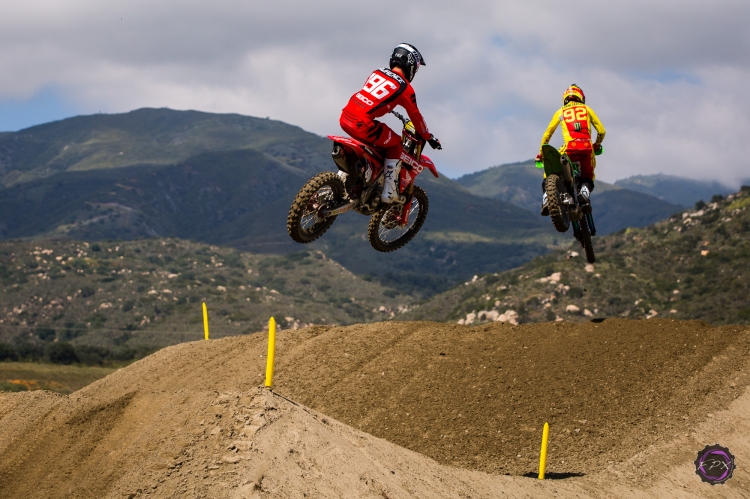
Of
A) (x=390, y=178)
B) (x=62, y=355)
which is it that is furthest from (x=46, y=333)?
(x=390, y=178)

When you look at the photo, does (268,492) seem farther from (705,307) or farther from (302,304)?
(302,304)

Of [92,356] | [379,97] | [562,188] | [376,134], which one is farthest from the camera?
[92,356]

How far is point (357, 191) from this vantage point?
14.7 meters

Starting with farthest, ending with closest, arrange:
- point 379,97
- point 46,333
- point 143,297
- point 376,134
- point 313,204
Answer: point 143,297 → point 46,333 → point 376,134 → point 313,204 → point 379,97

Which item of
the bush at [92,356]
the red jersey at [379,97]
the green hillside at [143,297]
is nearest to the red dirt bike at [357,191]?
the red jersey at [379,97]

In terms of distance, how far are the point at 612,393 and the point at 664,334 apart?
3.02m

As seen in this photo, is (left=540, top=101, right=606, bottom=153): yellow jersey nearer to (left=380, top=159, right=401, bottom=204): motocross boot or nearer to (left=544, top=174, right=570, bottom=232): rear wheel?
(left=544, top=174, right=570, bottom=232): rear wheel

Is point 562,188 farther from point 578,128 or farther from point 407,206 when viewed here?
point 407,206

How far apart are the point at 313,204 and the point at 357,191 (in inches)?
39.8

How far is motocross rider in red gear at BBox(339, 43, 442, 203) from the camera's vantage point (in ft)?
45.8

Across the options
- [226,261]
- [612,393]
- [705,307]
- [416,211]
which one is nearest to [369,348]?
[416,211]

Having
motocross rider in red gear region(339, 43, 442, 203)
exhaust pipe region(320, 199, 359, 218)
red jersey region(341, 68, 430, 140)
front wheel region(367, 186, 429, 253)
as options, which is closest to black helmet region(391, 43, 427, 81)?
motocross rider in red gear region(339, 43, 442, 203)

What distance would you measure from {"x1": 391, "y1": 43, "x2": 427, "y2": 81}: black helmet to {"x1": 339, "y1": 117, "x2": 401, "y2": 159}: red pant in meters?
1.02

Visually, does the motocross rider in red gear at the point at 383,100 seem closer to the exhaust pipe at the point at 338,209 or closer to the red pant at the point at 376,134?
the red pant at the point at 376,134
